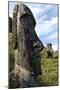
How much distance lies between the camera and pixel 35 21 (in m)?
2.08

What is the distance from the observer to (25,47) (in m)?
2.05

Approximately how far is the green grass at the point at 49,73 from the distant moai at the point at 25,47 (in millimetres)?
38

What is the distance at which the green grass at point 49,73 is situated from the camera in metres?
2.07

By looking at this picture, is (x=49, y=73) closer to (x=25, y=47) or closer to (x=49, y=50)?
(x=49, y=50)

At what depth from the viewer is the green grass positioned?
2.07 m

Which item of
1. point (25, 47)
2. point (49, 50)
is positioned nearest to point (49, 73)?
point (49, 50)

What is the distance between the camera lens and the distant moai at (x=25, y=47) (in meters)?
2.04

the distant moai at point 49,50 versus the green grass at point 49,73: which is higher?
the distant moai at point 49,50

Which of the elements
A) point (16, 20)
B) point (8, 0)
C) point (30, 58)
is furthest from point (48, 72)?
point (8, 0)

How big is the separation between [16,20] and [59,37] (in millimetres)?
431

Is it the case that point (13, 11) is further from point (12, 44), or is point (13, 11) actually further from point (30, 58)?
point (30, 58)

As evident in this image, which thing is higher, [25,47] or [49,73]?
[25,47]

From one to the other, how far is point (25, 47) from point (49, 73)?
1.07 ft

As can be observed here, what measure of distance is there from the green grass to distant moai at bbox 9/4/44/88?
0.04 m
